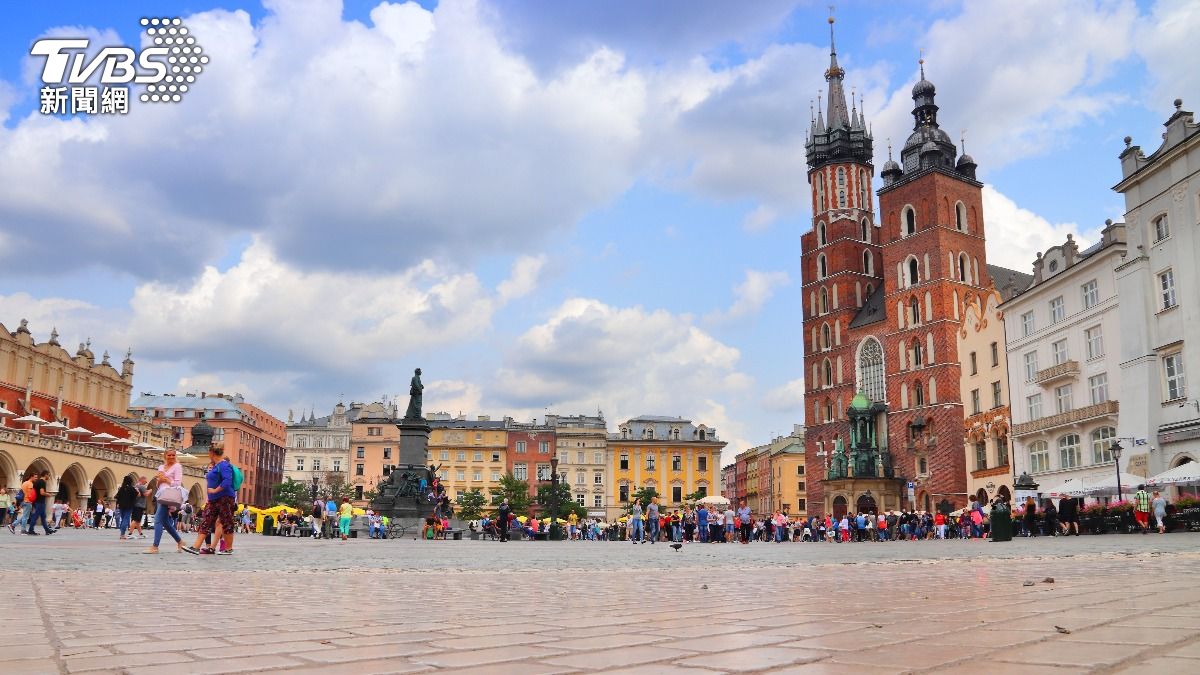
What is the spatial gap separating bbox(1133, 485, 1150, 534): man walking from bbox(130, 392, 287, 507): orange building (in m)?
81.4

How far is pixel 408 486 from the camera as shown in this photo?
1453 inches

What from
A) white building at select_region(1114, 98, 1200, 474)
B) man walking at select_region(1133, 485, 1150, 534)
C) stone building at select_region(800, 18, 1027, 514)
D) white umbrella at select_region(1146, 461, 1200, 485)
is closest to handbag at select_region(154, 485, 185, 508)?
man walking at select_region(1133, 485, 1150, 534)

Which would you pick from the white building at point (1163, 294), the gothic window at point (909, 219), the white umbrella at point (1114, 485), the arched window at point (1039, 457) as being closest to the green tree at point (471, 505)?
the gothic window at point (909, 219)

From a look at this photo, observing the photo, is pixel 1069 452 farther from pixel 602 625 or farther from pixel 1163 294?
pixel 602 625

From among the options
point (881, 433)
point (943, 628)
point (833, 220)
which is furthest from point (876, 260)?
point (943, 628)

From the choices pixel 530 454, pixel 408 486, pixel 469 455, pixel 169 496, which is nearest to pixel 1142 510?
pixel 408 486

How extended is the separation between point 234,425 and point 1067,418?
79591mm

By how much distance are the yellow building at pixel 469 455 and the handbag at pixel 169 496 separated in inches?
3357

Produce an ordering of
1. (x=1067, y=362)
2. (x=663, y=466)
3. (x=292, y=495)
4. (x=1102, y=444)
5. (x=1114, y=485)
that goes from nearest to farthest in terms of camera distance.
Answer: (x=1114, y=485)
(x=1102, y=444)
(x=1067, y=362)
(x=292, y=495)
(x=663, y=466)

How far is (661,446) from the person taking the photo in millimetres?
101875

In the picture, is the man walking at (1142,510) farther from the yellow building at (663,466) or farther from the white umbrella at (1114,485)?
the yellow building at (663,466)

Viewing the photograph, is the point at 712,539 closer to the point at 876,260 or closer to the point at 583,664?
the point at 583,664

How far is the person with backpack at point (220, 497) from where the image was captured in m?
13.1

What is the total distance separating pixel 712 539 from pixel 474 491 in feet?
190
